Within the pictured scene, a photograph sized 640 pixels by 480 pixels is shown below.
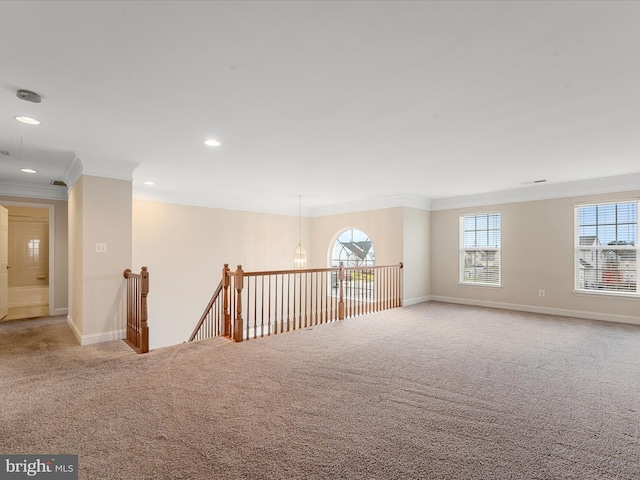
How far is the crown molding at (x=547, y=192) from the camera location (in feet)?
16.8

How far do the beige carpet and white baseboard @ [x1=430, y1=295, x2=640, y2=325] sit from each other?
4.42 ft

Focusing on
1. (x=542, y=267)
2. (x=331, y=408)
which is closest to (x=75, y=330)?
(x=331, y=408)

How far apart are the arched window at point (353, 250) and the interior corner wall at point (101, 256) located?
5053mm

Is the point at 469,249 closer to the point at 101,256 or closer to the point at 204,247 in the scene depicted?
the point at 204,247

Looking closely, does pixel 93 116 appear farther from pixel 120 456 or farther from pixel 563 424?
pixel 563 424

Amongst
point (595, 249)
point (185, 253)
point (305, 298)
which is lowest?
point (305, 298)

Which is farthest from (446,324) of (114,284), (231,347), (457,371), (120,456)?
(114,284)

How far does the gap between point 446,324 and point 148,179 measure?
5534 mm

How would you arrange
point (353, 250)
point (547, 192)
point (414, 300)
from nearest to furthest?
1. point (547, 192)
2. point (414, 300)
3. point (353, 250)

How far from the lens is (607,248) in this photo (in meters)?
5.33

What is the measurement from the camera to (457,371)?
3137mm

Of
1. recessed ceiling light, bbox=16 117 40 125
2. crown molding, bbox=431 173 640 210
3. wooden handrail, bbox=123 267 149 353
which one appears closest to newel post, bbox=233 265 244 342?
wooden handrail, bbox=123 267 149 353

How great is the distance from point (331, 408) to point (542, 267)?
5.41 meters

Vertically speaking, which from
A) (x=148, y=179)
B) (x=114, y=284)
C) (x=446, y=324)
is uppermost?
(x=148, y=179)
